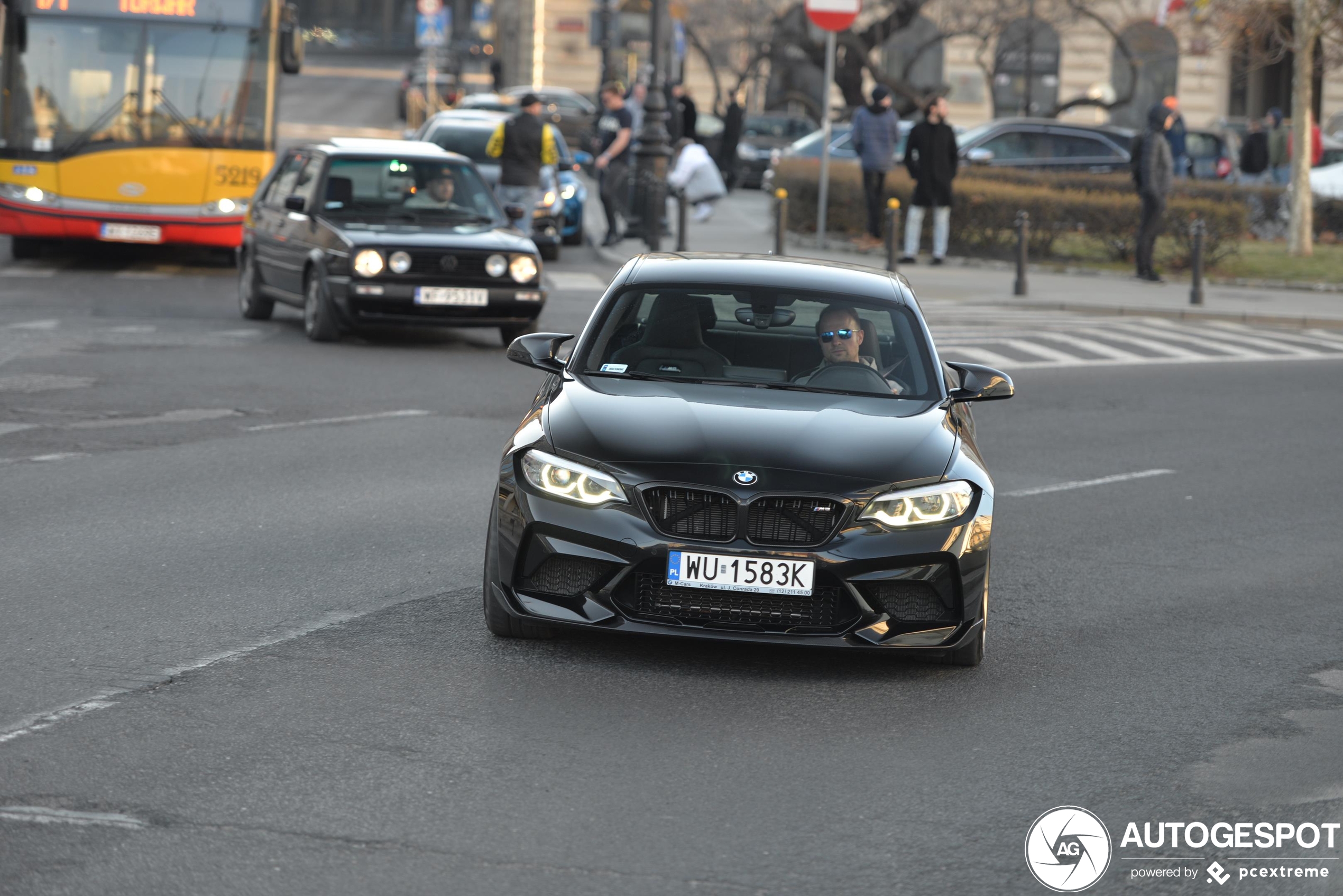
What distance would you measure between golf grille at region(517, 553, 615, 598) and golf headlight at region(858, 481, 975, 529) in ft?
2.83

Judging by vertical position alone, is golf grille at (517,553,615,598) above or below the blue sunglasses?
below

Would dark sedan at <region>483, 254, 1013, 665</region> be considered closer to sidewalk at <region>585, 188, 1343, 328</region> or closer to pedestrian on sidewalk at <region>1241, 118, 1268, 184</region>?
sidewalk at <region>585, 188, 1343, 328</region>

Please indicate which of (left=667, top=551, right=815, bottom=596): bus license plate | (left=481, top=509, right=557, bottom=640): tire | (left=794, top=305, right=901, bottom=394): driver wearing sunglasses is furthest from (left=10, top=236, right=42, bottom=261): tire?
(left=667, top=551, right=815, bottom=596): bus license plate

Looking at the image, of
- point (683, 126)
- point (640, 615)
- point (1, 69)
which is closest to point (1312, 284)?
point (683, 126)

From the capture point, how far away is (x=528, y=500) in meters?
6.08

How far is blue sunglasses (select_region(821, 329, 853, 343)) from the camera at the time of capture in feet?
23.3

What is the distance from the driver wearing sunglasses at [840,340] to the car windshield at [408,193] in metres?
8.58

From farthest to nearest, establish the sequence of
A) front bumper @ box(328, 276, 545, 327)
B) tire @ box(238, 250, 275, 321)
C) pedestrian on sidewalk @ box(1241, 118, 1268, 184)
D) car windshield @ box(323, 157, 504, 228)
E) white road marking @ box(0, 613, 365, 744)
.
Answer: pedestrian on sidewalk @ box(1241, 118, 1268, 184) < tire @ box(238, 250, 275, 321) < car windshield @ box(323, 157, 504, 228) < front bumper @ box(328, 276, 545, 327) < white road marking @ box(0, 613, 365, 744)

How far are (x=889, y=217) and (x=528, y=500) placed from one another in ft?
52.0

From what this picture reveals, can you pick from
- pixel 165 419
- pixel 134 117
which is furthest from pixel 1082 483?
pixel 134 117

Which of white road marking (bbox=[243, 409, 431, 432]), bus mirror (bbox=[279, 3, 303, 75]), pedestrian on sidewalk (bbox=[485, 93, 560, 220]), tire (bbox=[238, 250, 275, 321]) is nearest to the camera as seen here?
white road marking (bbox=[243, 409, 431, 432])

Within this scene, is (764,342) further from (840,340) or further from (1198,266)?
(1198,266)

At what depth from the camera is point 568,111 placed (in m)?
49.6

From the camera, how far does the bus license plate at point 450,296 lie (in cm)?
1451
